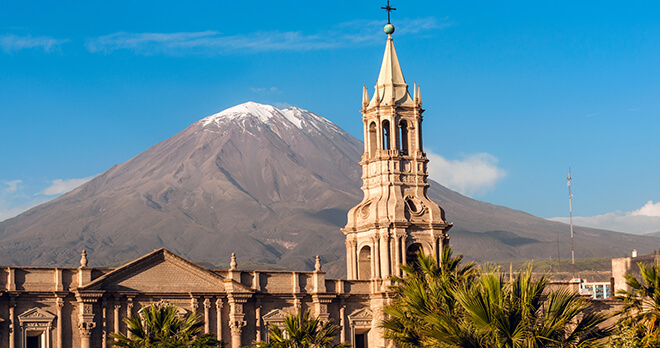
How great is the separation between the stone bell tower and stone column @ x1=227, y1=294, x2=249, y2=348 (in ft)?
30.8

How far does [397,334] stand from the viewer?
48.5m

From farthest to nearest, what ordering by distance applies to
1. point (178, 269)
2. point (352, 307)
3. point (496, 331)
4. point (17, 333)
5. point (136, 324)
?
1. point (352, 307)
2. point (178, 269)
3. point (17, 333)
4. point (136, 324)
5. point (496, 331)

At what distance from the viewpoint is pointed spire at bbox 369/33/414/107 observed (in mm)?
71875

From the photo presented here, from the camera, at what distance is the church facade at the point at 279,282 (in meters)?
60.3

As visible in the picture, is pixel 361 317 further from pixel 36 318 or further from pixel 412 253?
pixel 36 318

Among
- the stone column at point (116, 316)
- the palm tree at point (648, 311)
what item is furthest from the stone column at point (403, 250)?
the palm tree at point (648, 311)

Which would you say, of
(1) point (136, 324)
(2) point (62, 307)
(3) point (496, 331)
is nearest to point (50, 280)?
(2) point (62, 307)

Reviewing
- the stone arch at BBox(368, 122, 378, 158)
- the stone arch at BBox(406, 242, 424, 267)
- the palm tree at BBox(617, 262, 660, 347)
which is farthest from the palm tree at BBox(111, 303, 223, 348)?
the stone arch at BBox(368, 122, 378, 158)

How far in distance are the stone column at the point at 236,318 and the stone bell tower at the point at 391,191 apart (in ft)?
30.8

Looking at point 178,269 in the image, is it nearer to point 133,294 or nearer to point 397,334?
point 133,294

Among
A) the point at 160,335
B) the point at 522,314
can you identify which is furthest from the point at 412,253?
the point at 522,314

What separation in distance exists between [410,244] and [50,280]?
23.2 m

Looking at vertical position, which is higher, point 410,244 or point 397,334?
point 410,244

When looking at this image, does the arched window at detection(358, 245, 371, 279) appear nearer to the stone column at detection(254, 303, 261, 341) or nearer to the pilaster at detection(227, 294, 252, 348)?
the stone column at detection(254, 303, 261, 341)
